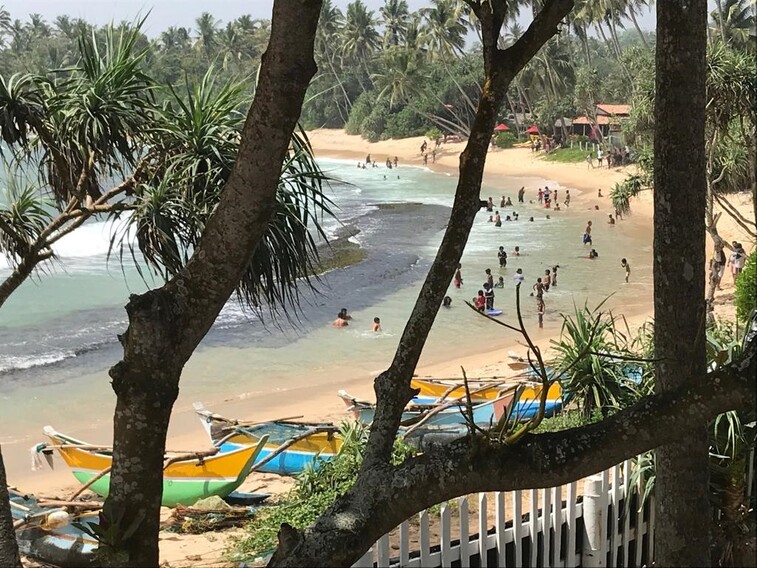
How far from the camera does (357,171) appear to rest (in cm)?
6334

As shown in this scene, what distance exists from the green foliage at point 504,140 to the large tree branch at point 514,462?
58959 mm

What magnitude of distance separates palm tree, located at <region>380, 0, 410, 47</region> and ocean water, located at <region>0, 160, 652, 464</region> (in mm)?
45908

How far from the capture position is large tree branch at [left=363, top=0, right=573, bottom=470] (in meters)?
2.96

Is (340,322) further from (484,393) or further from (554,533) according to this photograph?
(554,533)

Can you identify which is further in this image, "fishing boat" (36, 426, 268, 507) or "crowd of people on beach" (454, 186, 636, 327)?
"crowd of people on beach" (454, 186, 636, 327)

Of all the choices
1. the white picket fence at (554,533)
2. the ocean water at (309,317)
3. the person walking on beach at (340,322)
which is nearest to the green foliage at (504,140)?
the ocean water at (309,317)

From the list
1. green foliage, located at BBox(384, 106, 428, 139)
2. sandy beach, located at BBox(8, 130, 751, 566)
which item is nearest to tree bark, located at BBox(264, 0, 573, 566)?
sandy beach, located at BBox(8, 130, 751, 566)

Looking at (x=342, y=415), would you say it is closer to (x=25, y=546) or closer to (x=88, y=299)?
(x=25, y=546)

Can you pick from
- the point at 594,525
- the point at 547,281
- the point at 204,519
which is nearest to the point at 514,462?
the point at 594,525

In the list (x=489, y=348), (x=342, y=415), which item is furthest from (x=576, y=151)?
(x=342, y=415)

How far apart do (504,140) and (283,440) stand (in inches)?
2091

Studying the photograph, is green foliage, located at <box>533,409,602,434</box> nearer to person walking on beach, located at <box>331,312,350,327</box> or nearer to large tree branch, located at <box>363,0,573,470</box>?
large tree branch, located at <box>363,0,573,470</box>

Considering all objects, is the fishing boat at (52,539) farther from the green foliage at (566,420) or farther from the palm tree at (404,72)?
the palm tree at (404,72)

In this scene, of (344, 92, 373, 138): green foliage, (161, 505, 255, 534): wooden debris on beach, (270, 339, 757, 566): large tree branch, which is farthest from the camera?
(344, 92, 373, 138): green foliage
